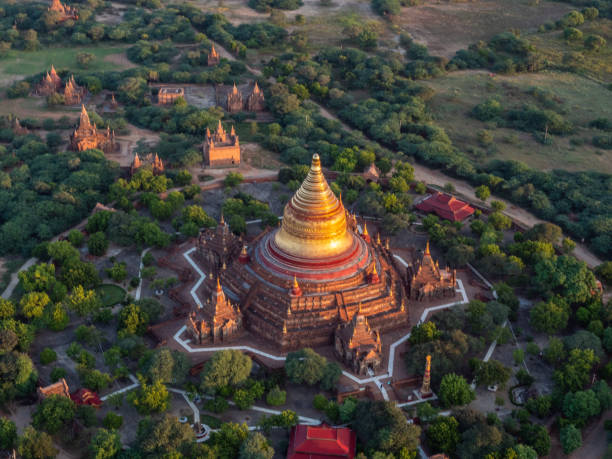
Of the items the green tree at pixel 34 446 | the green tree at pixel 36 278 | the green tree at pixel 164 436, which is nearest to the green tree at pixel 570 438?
the green tree at pixel 164 436

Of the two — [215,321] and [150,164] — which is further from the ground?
[215,321]

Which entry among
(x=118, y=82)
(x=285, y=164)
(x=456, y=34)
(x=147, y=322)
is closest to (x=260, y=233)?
(x=147, y=322)

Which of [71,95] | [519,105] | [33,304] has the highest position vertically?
[519,105]

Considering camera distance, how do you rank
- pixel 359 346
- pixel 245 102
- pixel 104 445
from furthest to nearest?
pixel 245 102 < pixel 359 346 < pixel 104 445

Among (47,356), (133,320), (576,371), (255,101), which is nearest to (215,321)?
(133,320)

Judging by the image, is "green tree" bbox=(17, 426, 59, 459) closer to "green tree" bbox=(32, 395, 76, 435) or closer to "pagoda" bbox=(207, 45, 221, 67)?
"green tree" bbox=(32, 395, 76, 435)

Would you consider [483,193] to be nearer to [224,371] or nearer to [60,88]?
[224,371]

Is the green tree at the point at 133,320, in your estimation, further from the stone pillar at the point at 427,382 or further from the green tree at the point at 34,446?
the stone pillar at the point at 427,382

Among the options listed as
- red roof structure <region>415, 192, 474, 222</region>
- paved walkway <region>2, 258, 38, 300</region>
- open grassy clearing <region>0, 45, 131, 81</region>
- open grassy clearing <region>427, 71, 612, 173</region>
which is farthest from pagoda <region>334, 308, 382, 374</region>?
open grassy clearing <region>0, 45, 131, 81</region>
